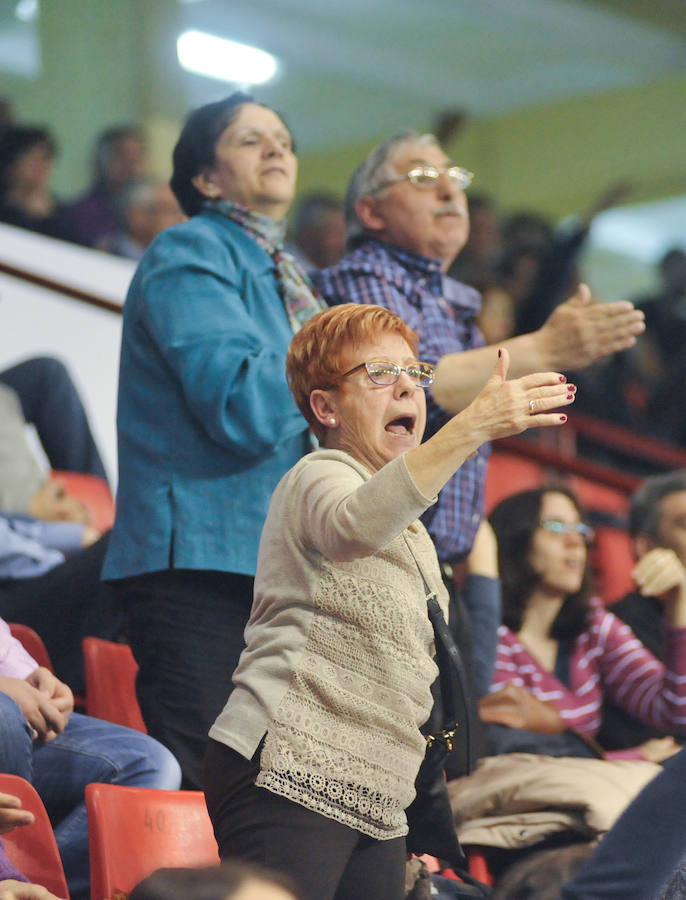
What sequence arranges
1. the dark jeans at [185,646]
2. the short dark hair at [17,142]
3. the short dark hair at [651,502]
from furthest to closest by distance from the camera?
the short dark hair at [17,142]
the short dark hair at [651,502]
the dark jeans at [185,646]

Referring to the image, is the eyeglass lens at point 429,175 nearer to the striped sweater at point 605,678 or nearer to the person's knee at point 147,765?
the striped sweater at point 605,678

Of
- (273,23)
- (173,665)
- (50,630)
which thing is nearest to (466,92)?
(273,23)

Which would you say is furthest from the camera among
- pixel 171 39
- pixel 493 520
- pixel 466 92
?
pixel 466 92

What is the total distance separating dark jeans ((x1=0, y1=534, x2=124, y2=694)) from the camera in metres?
2.43

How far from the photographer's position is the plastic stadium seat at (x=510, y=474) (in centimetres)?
425

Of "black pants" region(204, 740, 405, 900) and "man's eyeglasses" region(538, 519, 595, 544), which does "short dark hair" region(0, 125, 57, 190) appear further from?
"black pants" region(204, 740, 405, 900)

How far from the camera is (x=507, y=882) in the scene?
2025mm

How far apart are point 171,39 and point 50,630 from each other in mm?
4310

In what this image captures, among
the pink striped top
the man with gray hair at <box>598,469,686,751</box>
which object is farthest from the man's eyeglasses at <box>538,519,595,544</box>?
the pink striped top

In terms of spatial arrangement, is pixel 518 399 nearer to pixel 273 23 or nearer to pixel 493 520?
pixel 493 520

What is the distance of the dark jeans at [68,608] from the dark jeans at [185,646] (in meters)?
0.61

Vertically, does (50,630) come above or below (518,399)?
below

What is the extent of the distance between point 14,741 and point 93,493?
157 centimetres

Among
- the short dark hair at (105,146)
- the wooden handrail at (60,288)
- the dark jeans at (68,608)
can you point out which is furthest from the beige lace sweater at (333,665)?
the short dark hair at (105,146)
